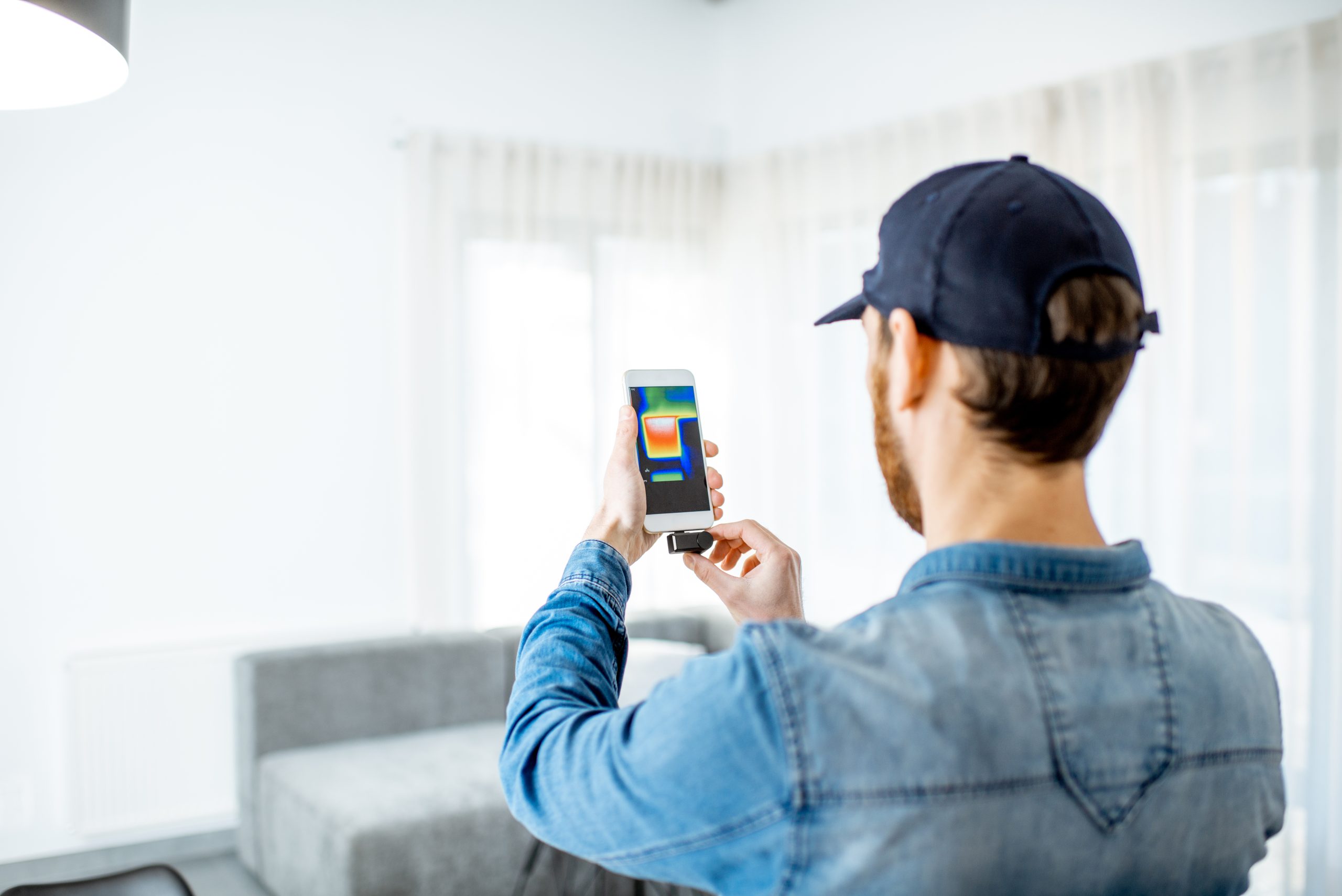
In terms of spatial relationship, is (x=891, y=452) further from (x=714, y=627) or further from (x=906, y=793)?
(x=714, y=627)

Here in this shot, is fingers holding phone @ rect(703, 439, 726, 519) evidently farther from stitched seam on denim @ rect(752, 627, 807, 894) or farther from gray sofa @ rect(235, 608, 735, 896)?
gray sofa @ rect(235, 608, 735, 896)

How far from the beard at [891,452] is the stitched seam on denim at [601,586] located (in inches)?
8.7

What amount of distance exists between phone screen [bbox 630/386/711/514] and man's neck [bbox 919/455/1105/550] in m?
0.42

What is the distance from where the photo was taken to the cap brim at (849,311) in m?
0.81

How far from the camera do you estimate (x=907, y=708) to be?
24.1 inches

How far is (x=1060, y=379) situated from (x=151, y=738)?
3110 millimetres

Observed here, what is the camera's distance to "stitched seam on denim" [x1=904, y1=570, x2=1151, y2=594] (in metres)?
0.67

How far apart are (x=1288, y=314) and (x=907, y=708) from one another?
238 cm

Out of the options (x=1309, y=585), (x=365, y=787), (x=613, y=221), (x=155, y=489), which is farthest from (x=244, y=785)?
(x=1309, y=585)

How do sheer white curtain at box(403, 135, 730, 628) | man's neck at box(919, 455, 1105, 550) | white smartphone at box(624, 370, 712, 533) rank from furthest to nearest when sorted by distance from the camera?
sheer white curtain at box(403, 135, 730, 628), white smartphone at box(624, 370, 712, 533), man's neck at box(919, 455, 1105, 550)

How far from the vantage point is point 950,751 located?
61 centimetres

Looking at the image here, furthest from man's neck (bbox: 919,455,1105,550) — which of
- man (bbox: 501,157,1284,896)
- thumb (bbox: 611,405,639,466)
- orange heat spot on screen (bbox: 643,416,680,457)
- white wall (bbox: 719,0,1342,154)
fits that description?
white wall (bbox: 719,0,1342,154)

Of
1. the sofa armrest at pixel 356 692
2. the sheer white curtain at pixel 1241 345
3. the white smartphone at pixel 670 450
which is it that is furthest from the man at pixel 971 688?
the sofa armrest at pixel 356 692

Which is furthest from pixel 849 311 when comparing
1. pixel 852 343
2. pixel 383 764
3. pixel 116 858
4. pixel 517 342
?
pixel 116 858
